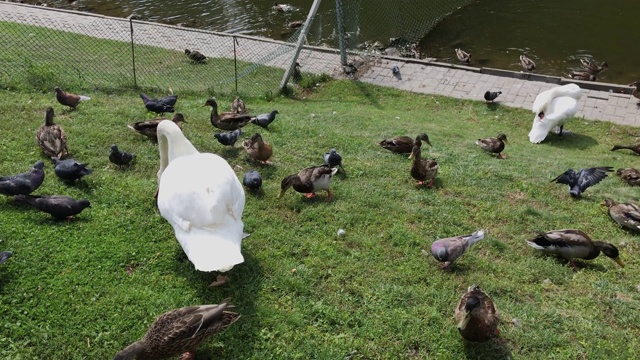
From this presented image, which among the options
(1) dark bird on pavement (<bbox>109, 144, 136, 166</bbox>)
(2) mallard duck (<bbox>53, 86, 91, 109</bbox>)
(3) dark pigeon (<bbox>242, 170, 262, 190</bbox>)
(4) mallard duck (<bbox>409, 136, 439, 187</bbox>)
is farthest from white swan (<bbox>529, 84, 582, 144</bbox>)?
(2) mallard duck (<bbox>53, 86, 91, 109</bbox>)

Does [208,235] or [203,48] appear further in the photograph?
[203,48]

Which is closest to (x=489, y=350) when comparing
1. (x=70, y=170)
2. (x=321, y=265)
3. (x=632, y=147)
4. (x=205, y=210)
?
(x=321, y=265)

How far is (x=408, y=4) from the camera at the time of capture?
20531mm

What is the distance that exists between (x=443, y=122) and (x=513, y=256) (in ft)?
22.0

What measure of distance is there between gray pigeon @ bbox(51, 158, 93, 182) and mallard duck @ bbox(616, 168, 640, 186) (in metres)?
9.53

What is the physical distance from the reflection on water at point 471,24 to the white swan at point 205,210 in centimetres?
1312

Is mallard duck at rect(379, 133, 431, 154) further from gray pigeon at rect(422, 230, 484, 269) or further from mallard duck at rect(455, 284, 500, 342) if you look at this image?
mallard duck at rect(455, 284, 500, 342)

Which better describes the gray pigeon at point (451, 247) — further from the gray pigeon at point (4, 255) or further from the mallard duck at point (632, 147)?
the mallard duck at point (632, 147)

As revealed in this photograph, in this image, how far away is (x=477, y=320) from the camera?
17.5 feet

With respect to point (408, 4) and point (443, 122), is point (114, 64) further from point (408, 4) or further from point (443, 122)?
point (408, 4)

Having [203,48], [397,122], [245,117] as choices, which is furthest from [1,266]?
[203,48]

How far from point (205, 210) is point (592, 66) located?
1573 cm

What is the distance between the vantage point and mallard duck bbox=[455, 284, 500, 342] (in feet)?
17.6

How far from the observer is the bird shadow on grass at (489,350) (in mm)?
5461
